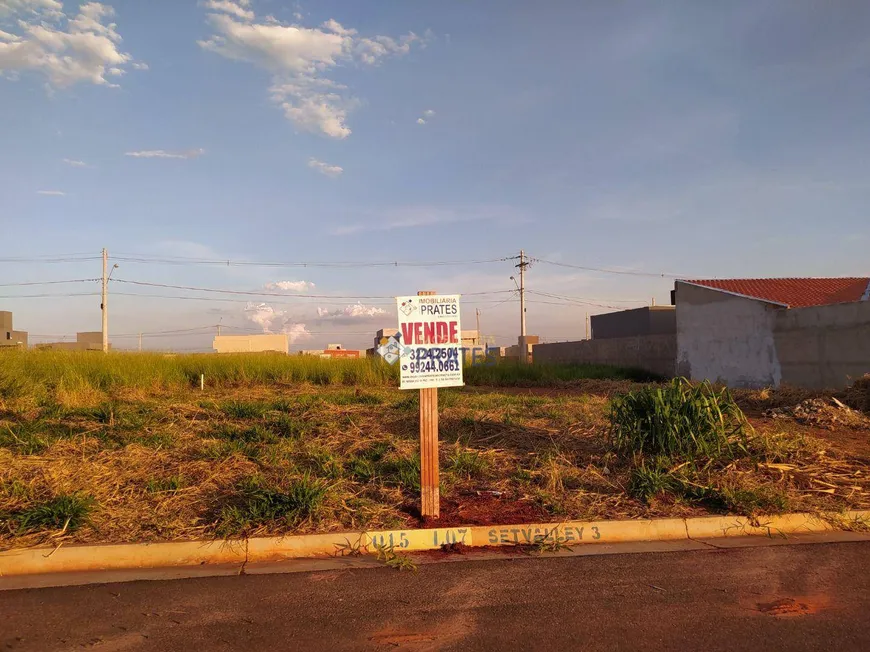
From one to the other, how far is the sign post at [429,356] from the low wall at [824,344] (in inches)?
519

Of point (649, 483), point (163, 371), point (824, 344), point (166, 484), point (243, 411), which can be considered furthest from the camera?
point (824, 344)

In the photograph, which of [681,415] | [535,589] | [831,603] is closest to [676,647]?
[535,589]

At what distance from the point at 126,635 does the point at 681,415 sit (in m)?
5.68

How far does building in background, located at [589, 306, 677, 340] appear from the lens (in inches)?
1443

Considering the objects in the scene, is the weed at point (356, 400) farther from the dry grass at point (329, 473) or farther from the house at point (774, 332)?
the house at point (774, 332)

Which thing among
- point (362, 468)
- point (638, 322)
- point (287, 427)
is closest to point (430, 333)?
point (362, 468)

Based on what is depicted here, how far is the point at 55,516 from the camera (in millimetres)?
5254

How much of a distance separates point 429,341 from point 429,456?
1.08 metres

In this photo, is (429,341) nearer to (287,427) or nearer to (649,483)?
(649,483)

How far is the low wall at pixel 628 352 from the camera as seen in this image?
27547mm

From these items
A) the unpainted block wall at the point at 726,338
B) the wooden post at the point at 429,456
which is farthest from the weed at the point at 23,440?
the unpainted block wall at the point at 726,338

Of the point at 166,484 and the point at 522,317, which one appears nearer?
the point at 166,484

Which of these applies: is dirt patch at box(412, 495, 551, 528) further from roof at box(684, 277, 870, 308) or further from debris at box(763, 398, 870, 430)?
roof at box(684, 277, 870, 308)

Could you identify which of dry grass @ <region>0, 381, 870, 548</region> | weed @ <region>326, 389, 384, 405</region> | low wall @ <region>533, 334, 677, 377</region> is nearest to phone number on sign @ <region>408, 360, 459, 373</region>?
dry grass @ <region>0, 381, 870, 548</region>
